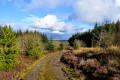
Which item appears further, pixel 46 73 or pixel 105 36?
pixel 105 36

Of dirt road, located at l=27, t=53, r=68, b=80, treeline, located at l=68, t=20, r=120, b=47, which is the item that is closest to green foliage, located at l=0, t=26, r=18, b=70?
dirt road, located at l=27, t=53, r=68, b=80

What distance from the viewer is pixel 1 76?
9672 mm

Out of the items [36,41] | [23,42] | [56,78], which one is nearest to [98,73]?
[56,78]

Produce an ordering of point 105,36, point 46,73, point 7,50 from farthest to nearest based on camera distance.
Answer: point 105,36, point 46,73, point 7,50

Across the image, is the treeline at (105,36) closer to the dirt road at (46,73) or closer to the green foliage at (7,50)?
the dirt road at (46,73)

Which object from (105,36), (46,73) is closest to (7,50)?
(46,73)

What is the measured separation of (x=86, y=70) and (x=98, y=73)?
7.35 feet

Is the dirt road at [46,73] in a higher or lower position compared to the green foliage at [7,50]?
lower

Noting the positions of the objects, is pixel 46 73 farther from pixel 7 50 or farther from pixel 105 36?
pixel 105 36

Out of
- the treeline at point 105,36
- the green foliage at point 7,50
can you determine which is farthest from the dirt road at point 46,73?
the treeline at point 105,36

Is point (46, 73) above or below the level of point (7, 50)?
below

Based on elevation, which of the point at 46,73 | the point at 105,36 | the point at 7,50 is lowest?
the point at 46,73

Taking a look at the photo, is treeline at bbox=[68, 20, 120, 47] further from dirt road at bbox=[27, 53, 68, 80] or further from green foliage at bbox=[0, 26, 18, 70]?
green foliage at bbox=[0, 26, 18, 70]

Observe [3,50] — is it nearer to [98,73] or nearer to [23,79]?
[23,79]
